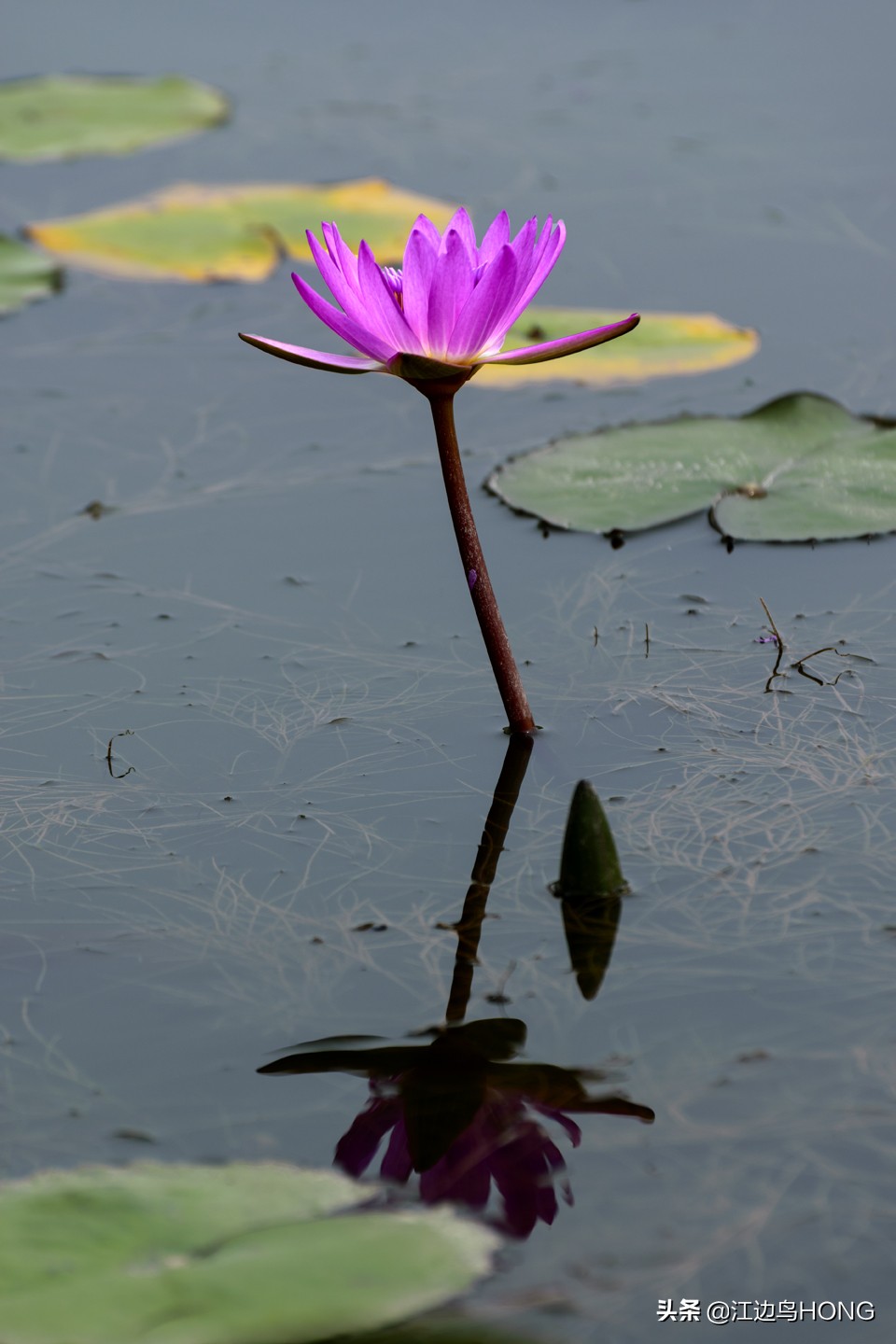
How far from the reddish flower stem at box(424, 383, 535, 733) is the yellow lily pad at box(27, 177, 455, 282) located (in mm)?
2682

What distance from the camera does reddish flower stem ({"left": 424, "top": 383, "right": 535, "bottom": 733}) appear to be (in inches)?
102

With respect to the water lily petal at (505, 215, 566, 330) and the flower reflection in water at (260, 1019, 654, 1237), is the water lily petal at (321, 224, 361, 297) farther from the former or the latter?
the flower reflection in water at (260, 1019, 654, 1237)

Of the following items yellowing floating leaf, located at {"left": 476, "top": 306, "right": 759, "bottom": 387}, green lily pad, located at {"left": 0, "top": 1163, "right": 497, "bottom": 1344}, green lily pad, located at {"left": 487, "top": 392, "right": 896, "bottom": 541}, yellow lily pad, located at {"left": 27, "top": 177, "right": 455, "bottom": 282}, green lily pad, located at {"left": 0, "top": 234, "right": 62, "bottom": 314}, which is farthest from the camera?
yellow lily pad, located at {"left": 27, "top": 177, "right": 455, "bottom": 282}

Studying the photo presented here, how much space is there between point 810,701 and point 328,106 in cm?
517

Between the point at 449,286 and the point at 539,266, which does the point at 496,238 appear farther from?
the point at 449,286

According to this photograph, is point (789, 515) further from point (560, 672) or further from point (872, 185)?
point (872, 185)

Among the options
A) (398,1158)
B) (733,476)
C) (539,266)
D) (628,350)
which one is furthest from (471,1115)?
(628,350)

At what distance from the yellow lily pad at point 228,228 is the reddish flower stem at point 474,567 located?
106 inches

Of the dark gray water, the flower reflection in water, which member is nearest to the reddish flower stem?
the dark gray water

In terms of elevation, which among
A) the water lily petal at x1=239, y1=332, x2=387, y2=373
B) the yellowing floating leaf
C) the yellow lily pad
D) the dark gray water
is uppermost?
the yellow lily pad

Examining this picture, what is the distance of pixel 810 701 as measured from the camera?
289cm

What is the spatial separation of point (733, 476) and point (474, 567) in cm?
121

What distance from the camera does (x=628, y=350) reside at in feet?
14.7

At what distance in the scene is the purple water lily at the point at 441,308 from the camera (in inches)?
93.4
